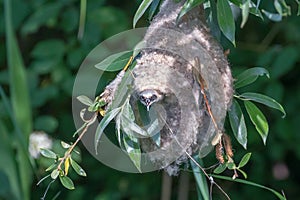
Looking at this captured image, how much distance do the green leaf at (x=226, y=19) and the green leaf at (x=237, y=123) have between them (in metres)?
0.08

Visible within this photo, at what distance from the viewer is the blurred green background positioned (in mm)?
1682

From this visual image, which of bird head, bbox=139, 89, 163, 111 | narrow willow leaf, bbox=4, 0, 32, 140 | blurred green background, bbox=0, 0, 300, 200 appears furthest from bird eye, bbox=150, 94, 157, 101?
blurred green background, bbox=0, 0, 300, 200

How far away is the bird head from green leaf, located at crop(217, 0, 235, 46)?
0.35 feet

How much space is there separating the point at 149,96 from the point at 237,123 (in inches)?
5.0

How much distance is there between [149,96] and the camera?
734mm

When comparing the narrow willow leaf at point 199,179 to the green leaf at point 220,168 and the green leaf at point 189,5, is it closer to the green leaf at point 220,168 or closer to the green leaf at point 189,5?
the green leaf at point 220,168

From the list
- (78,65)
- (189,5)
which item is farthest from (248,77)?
(78,65)

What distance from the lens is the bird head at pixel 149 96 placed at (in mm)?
734

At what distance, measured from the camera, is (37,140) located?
1.61m

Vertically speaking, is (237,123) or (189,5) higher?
(189,5)

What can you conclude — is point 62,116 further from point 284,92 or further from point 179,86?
point 179,86

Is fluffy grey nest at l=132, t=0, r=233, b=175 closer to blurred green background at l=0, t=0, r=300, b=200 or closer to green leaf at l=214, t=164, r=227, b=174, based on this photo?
green leaf at l=214, t=164, r=227, b=174

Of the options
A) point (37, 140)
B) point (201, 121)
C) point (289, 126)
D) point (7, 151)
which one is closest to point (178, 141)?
point (201, 121)

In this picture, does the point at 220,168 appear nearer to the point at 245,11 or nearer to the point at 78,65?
the point at 245,11
